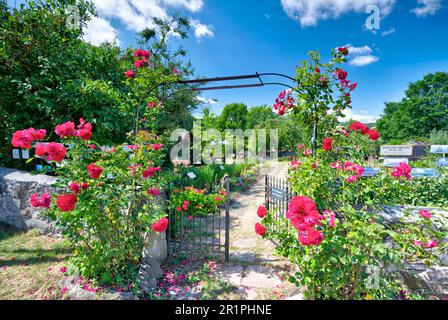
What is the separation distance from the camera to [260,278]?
2.60 meters

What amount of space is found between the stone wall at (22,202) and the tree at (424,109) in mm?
31219

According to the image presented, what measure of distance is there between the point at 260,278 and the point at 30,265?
10.7 ft

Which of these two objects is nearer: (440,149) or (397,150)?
(440,149)

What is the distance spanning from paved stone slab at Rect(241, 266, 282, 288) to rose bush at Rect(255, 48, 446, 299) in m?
0.73

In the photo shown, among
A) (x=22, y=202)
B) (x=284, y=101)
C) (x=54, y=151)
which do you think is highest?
(x=284, y=101)

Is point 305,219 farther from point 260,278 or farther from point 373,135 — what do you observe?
point 373,135

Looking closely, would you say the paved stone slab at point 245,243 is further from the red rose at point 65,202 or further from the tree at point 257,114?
the tree at point 257,114

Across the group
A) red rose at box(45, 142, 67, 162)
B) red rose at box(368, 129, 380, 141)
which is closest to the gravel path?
red rose at box(368, 129, 380, 141)

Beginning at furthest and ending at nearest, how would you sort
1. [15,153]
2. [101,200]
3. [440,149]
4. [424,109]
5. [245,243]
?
[424,109] → [440,149] → [15,153] → [245,243] → [101,200]

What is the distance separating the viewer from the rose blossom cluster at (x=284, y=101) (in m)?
3.01

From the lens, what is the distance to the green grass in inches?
89.7

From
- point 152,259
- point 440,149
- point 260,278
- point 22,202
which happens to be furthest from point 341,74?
point 22,202

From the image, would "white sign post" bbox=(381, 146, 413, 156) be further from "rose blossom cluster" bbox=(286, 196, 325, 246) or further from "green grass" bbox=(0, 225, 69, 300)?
"green grass" bbox=(0, 225, 69, 300)

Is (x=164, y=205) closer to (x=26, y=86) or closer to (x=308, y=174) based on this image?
(x=308, y=174)
